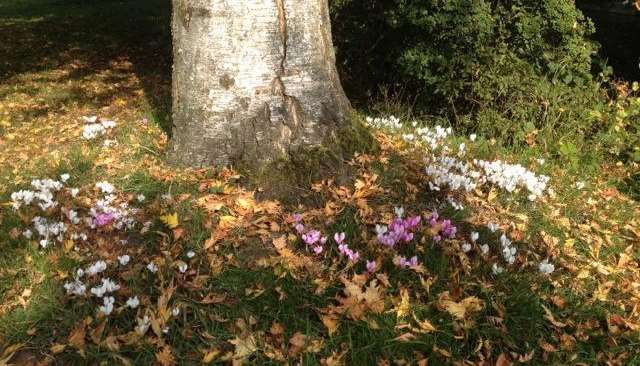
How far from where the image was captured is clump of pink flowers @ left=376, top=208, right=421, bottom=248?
3.17 m

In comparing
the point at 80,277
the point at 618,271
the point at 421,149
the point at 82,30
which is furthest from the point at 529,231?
the point at 82,30

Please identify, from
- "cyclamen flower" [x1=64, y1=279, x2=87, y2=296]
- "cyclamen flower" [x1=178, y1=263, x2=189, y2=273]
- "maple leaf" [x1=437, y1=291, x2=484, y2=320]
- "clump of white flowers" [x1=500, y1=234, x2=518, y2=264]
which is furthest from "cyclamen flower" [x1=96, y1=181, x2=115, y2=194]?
"clump of white flowers" [x1=500, y1=234, x2=518, y2=264]

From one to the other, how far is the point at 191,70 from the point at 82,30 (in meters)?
11.8

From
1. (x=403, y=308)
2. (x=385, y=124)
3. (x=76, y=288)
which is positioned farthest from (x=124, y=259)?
(x=385, y=124)

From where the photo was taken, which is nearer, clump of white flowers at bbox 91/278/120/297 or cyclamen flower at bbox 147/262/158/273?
clump of white flowers at bbox 91/278/120/297

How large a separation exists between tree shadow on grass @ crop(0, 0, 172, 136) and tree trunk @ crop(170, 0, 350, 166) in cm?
137

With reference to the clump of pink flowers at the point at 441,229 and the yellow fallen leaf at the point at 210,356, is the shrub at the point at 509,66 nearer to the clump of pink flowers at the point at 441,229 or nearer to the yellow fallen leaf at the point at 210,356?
the clump of pink flowers at the point at 441,229

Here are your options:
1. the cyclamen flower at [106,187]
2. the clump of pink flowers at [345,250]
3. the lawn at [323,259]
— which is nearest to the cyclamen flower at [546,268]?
the lawn at [323,259]

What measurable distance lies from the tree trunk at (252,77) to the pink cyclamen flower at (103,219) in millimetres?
761

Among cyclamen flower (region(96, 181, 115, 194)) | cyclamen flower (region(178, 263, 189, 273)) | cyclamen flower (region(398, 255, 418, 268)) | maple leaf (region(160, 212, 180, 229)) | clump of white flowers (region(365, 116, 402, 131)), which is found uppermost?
cyclamen flower (region(398, 255, 418, 268))

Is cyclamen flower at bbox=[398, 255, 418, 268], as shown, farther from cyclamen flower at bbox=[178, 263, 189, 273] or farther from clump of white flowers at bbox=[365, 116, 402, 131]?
clump of white flowers at bbox=[365, 116, 402, 131]

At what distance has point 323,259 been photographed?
3182 mm

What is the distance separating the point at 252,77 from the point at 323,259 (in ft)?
4.44

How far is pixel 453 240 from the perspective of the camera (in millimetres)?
3271
